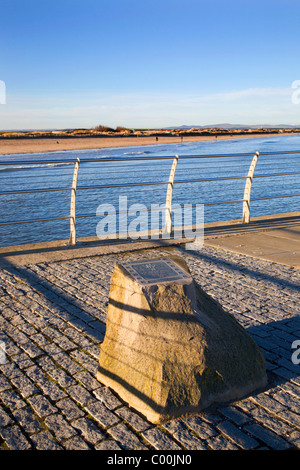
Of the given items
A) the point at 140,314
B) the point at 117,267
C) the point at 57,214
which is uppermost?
the point at 117,267

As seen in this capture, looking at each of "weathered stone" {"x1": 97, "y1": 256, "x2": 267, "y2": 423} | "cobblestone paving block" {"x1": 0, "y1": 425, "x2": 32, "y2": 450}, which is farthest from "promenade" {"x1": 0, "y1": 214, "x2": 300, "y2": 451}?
"weathered stone" {"x1": 97, "y1": 256, "x2": 267, "y2": 423}

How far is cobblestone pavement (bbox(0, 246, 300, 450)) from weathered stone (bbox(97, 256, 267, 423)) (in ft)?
0.37

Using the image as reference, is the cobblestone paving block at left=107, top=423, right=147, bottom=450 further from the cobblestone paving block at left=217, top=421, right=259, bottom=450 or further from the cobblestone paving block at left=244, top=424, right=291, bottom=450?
the cobblestone paving block at left=244, top=424, right=291, bottom=450

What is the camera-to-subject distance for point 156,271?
12.6 feet

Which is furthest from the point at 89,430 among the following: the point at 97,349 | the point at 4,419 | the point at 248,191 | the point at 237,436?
the point at 248,191

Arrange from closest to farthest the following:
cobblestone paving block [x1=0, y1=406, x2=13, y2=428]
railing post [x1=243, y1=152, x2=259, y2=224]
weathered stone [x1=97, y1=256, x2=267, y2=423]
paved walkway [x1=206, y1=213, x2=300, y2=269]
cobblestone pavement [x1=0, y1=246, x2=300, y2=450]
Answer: cobblestone pavement [x1=0, y1=246, x2=300, y2=450] < cobblestone paving block [x1=0, y1=406, x2=13, y2=428] < weathered stone [x1=97, y1=256, x2=267, y2=423] < paved walkway [x1=206, y1=213, x2=300, y2=269] < railing post [x1=243, y1=152, x2=259, y2=224]

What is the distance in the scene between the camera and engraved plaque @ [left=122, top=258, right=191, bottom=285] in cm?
363

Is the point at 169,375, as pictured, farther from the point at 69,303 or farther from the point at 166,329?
the point at 69,303

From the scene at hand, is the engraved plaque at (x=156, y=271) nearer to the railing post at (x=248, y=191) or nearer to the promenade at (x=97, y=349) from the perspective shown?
the promenade at (x=97, y=349)

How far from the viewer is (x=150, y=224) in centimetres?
1319

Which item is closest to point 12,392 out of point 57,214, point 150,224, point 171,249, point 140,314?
point 140,314
